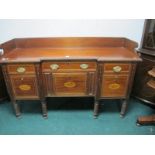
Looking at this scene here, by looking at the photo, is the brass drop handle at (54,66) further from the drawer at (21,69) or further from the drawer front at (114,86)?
the drawer front at (114,86)

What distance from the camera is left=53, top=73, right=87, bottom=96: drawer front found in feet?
5.21

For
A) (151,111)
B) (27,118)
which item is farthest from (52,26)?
(151,111)

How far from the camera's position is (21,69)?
4.96ft

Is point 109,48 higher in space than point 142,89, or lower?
higher

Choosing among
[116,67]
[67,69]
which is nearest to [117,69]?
[116,67]

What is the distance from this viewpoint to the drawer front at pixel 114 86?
62.5 inches

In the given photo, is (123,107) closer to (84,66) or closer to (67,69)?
(84,66)

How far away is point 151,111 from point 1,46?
1899mm

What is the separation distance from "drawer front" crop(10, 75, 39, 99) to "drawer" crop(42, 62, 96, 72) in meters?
0.18

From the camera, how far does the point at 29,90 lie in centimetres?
165

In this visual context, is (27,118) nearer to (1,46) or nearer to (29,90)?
(29,90)

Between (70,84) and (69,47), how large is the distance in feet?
1.61

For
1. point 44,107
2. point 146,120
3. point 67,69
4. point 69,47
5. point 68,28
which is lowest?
point 146,120

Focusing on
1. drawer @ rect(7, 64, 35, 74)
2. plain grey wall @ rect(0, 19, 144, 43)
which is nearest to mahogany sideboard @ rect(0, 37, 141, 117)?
drawer @ rect(7, 64, 35, 74)
